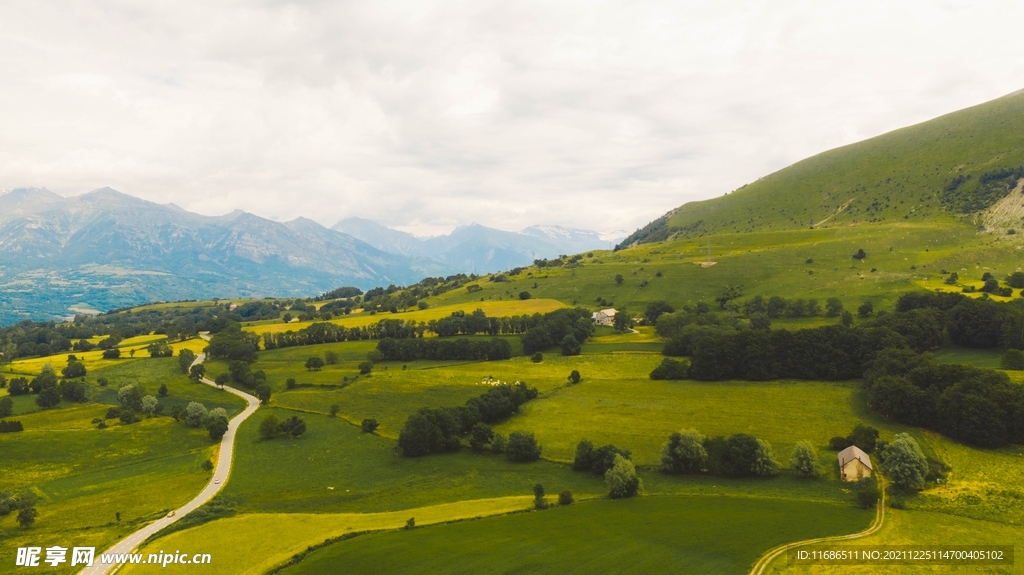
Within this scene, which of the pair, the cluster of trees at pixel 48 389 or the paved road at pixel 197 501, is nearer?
the paved road at pixel 197 501

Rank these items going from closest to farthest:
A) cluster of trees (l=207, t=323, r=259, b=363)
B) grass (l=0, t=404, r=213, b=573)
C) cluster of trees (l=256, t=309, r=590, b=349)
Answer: grass (l=0, t=404, r=213, b=573), cluster of trees (l=207, t=323, r=259, b=363), cluster of trees (l=256, t=309, r=590, b=349)

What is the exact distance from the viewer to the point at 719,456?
65812 millimetres

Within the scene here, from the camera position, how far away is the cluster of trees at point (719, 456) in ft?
208

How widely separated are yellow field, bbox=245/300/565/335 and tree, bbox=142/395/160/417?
69653mm

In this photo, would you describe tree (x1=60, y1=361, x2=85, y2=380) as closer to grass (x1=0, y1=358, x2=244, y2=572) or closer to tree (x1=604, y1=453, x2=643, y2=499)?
grass (x1=0, y1=358, x2=244, y2=572)

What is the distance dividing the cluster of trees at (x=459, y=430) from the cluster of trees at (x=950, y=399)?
175 feet

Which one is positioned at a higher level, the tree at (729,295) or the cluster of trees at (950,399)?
the tree at (729,295)

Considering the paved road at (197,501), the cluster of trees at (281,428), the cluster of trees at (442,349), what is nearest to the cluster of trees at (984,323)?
the cluster of trees at (442,349)

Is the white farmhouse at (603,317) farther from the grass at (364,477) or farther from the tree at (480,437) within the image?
the grass at (364,477)

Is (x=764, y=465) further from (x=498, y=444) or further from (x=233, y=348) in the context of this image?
(x=233, y=348)

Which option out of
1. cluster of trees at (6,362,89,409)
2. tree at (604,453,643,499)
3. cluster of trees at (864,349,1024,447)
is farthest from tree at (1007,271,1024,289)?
cluster of trees at (6,362,89,409)

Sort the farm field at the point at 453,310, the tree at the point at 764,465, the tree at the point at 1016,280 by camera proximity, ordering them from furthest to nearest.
A: the farm field at the point at 453,310 < the tree at the point at 1016,280 < the tree at the point at 764,465

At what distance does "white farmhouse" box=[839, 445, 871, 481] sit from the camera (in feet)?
197

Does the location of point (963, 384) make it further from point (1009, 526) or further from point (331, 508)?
point (331, 508)
